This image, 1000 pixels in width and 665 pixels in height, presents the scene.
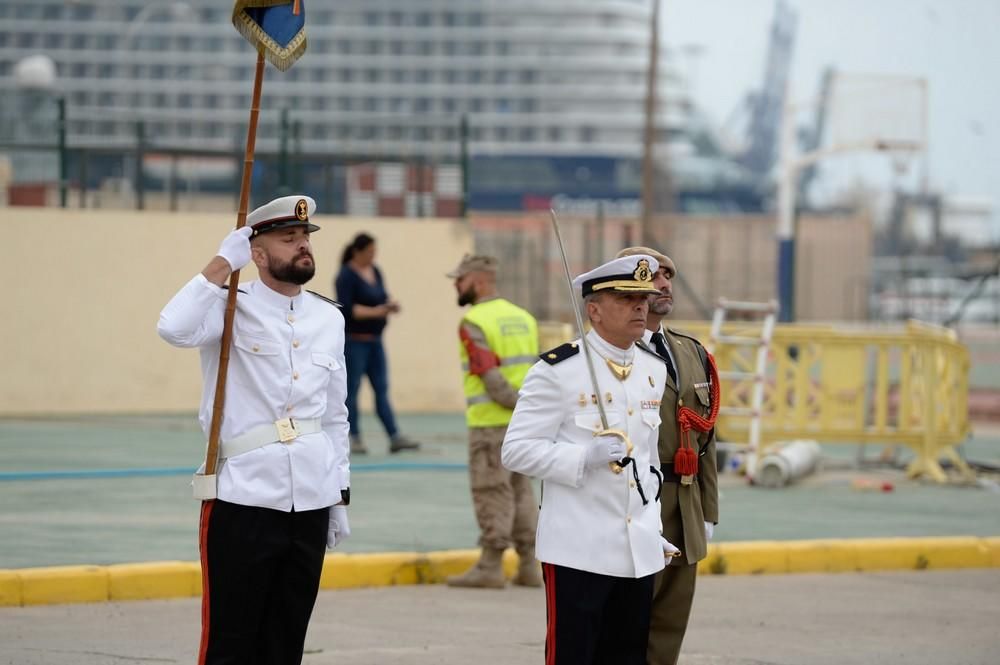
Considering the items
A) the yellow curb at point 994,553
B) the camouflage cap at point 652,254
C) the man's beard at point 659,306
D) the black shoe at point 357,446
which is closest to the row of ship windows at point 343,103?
the black shoe at point 357,446

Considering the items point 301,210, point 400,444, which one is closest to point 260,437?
point 301,210

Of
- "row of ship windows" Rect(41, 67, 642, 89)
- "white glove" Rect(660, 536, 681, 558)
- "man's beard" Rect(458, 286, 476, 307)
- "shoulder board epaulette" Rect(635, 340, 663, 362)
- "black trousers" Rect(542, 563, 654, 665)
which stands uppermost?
"row of ship windows" Rect(41, 67, 642, 89)

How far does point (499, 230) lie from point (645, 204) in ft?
43.6

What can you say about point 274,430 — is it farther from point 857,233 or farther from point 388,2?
point 388,2

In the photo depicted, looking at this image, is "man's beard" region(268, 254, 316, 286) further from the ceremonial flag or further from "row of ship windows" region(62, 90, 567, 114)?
"row of ship windows" region(62, 90, 567, 114)

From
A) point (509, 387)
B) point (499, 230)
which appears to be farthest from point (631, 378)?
point (499, 230)

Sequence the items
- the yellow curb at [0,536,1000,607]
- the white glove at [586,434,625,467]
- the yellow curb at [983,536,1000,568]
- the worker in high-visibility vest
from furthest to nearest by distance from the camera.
→ 1. the yellow curb at [983,536,1000,568]
2. the worker in high-visibility vest
3. the yellow curb at [0,536,1000,607]
4. the white glove at [586,434,625,467]

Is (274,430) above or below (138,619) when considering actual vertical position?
above

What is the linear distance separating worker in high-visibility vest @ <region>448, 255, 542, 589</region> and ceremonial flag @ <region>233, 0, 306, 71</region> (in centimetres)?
361

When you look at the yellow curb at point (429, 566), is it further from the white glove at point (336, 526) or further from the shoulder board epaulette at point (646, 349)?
the shoulder board epaulette at point (646, 349)

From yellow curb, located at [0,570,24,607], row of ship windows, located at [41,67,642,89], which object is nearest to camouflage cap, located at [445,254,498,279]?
yellow curb, located at [0,570,24,607]

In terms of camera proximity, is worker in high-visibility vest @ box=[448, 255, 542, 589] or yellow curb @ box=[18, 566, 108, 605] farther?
worker in high-visibility vest @ box=[448, 255, 542, 589]

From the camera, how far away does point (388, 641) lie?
815cm

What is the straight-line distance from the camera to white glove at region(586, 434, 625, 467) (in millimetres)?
5289
